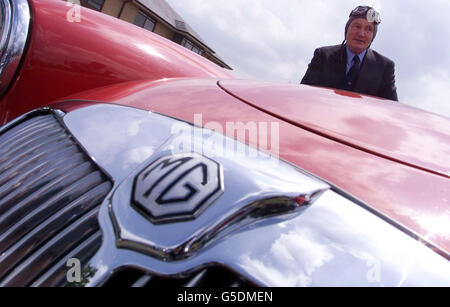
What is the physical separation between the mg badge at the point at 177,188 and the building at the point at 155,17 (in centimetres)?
1764

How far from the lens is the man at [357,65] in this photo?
2686 millimetres

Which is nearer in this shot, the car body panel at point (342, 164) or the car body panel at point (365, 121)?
the car body panel at point (342, 164)

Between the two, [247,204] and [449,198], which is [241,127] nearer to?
[247,204]

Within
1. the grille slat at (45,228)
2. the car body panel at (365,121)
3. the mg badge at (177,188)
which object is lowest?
the grille slat at (45,228)

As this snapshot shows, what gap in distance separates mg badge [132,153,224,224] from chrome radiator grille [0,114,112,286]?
0.11 m

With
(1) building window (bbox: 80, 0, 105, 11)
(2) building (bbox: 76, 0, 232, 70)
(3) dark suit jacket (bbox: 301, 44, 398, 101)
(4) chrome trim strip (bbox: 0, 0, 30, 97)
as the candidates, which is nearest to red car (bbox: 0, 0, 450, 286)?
(4) chrome trim strip (bbox: 0, 0, 30, 97)

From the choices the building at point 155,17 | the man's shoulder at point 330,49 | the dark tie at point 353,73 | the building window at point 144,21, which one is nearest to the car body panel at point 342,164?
the dark tie at point 353,73

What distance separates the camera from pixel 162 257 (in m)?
0.51

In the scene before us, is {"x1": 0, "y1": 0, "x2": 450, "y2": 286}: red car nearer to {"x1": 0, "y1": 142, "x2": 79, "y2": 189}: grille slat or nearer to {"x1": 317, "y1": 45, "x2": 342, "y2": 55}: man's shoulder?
{"x1": 0, "y1": 142, "x2": 79, "y2": 189}: grille slat

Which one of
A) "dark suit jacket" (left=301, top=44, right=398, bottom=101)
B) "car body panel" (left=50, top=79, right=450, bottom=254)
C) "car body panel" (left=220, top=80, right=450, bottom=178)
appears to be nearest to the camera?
"car body panel" (left=50, top=79, right=450, bottom=254)

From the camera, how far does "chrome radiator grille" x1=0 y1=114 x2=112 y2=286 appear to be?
622 mm

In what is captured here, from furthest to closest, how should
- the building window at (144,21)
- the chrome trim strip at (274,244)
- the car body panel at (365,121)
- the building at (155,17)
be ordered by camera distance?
the building window at (144,21)
the building at (155,17)
the car body panel at (365,121)
the chrome trim strip at (274,244)

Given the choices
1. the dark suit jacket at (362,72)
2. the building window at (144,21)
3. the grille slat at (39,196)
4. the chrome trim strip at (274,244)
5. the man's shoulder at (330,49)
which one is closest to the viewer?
the chrome trim strip at (274,244)

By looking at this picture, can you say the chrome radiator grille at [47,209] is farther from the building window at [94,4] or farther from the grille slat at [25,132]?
the building window at [94,4]
